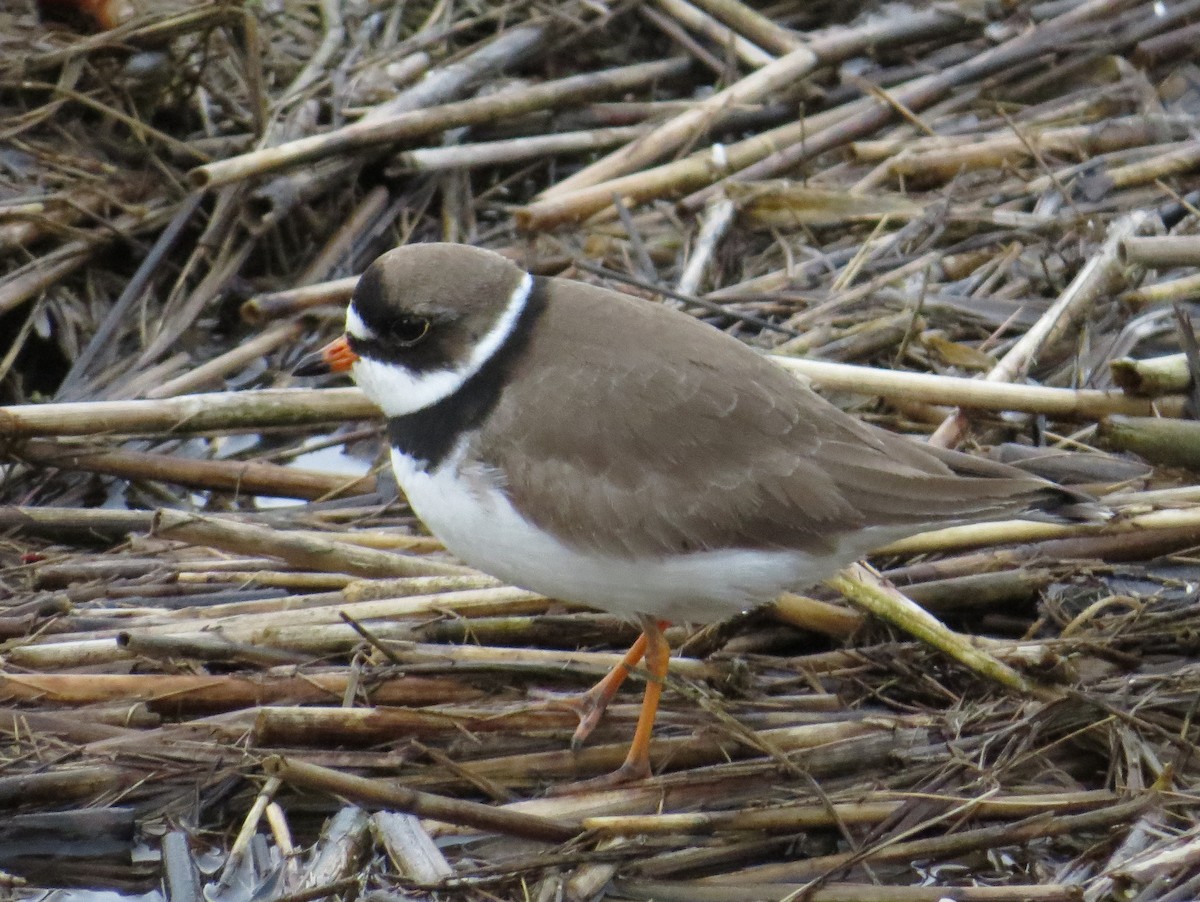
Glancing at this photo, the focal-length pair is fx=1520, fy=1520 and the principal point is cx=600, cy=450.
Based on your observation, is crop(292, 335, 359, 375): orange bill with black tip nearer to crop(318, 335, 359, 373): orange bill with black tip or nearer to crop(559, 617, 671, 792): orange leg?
crop(318, 335, 359, 373): orange bill with black tip

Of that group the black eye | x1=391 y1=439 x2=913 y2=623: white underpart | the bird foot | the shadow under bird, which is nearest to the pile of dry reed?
the bird foot

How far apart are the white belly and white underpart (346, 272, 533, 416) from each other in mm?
276

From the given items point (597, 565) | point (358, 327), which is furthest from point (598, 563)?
point (358, 327)

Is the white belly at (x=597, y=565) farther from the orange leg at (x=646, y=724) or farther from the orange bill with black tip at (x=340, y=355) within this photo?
the orange bill with black tip at (x=340, y=355)

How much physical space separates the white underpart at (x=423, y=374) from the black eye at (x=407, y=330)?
8 cm

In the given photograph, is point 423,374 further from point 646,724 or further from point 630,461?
point 646,724

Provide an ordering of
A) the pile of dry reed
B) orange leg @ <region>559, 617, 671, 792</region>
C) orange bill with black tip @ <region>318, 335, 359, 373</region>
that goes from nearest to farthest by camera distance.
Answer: the pile of dry reed < orange leg @ <region>559, 617, 671, 792</region> < orange bill with black tip @ <region>318, 335, 359, 373</region>

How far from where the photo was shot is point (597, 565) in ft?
13.7

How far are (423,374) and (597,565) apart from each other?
796mm

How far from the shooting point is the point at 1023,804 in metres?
4.02

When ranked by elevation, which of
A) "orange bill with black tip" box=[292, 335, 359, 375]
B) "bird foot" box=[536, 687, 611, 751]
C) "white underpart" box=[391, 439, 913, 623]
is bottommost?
"bird foot" box=[536, 687, 611, 751]

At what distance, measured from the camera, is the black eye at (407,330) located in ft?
14.6

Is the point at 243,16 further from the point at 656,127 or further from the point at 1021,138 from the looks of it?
the point at 1021,138

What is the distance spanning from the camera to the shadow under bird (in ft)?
13.7
